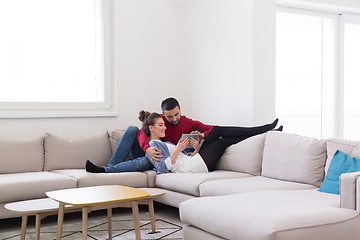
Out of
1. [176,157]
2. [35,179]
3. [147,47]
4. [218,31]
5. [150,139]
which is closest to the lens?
[35,179]

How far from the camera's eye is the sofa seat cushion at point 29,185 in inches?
153

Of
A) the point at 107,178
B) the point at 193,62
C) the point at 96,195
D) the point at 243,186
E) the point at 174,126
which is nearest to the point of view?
the point at 96,195

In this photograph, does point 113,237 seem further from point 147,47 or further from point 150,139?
point 147,47

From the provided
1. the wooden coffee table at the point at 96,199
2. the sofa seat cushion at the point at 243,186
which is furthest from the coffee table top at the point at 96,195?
the sofa seat cushion at the point at 243,186

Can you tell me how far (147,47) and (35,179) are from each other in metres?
2.42

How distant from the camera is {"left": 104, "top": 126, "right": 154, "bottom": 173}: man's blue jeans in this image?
4621mm

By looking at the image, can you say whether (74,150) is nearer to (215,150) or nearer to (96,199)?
(215,150)

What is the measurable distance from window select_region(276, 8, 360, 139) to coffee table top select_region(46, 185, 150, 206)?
2.99m

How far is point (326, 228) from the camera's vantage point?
2477 mm

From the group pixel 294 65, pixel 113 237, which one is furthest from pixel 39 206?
pixel 294 65

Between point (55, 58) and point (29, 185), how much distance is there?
1.91 meters

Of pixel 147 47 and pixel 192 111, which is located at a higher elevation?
pixel 147 47

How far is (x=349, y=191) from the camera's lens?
2.71 m

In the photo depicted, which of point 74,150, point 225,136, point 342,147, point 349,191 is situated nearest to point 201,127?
point 225,136
